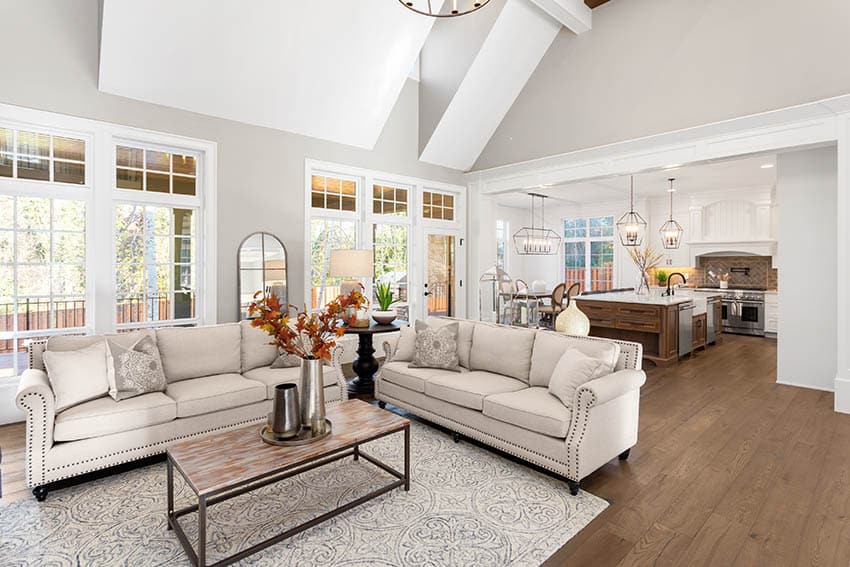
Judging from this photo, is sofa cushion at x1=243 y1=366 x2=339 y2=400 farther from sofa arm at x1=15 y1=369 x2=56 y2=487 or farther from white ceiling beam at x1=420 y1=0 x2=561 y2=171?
white ceiling beam at x1=420 y1=0 x2=561 y2=171

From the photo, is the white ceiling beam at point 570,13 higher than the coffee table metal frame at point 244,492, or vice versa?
the white ceiling beam at point 570,13

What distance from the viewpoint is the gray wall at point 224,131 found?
3.67 meters

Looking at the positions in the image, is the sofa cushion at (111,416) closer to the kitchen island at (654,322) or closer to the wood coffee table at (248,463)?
the wood coffee table at (248,463)

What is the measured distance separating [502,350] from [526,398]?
69cm

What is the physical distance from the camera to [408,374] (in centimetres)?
386

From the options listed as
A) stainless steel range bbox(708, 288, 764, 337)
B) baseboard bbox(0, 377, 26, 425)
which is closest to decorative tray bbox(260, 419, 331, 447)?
baseboard bbox(0, 377, 26, 425)

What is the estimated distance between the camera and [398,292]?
21.3 ft

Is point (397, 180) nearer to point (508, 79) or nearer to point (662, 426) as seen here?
point (508, 79)

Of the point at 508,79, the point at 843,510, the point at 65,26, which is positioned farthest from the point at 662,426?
the point at 65,26

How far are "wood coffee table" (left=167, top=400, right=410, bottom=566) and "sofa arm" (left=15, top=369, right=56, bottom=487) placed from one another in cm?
86

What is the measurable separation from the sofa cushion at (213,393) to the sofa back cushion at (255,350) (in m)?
0.24

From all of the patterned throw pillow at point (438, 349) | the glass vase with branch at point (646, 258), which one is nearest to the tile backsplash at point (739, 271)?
the glass vase with branch at point (646, 258)

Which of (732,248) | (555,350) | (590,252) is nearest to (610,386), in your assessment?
(555,350)

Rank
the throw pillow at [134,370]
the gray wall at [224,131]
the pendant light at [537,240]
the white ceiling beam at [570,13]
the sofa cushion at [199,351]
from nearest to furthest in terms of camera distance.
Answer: the throw pillow at [134,370]
the sofa cushion at [199,351]
the gray wall at [224,131]
the white ceiling beam at [570,13]
the pendant light at [537,240]
